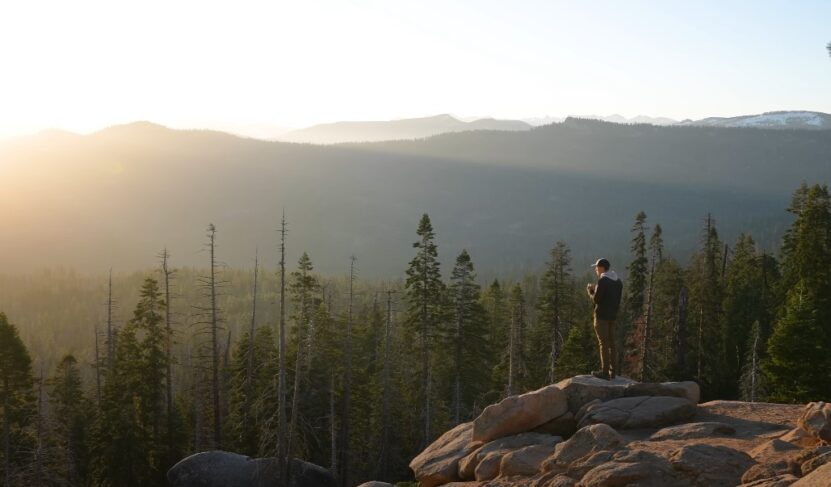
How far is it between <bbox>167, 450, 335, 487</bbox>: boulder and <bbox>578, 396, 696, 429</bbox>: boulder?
19.3m

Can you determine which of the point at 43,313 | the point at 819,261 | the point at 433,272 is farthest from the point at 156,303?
the point at 43,313

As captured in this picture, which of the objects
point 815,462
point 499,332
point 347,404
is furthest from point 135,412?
point 815,462

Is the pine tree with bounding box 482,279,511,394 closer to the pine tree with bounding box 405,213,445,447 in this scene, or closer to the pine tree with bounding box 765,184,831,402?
the pine tree with bounding box 405,213,445,447

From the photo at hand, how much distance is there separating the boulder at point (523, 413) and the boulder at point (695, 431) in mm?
2718

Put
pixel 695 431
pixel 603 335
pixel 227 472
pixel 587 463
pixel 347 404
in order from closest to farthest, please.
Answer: pixel 587 463, pixel 695 431, pixel 603 335, pixel 227 472, pixel 347 404

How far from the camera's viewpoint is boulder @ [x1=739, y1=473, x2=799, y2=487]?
10391 mm

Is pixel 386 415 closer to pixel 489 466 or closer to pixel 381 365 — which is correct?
pixel 381 365

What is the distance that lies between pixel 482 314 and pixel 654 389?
1128 inches

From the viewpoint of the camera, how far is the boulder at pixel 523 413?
16625mm

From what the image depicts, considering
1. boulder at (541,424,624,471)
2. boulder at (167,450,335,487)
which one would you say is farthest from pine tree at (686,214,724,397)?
boulder at (541,424,624,471)

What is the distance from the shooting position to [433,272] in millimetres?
41812

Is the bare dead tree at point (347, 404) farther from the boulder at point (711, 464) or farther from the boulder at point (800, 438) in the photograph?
the boulder at point (800, 438)

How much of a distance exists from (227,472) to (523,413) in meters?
20.0

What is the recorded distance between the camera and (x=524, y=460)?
584 inches
